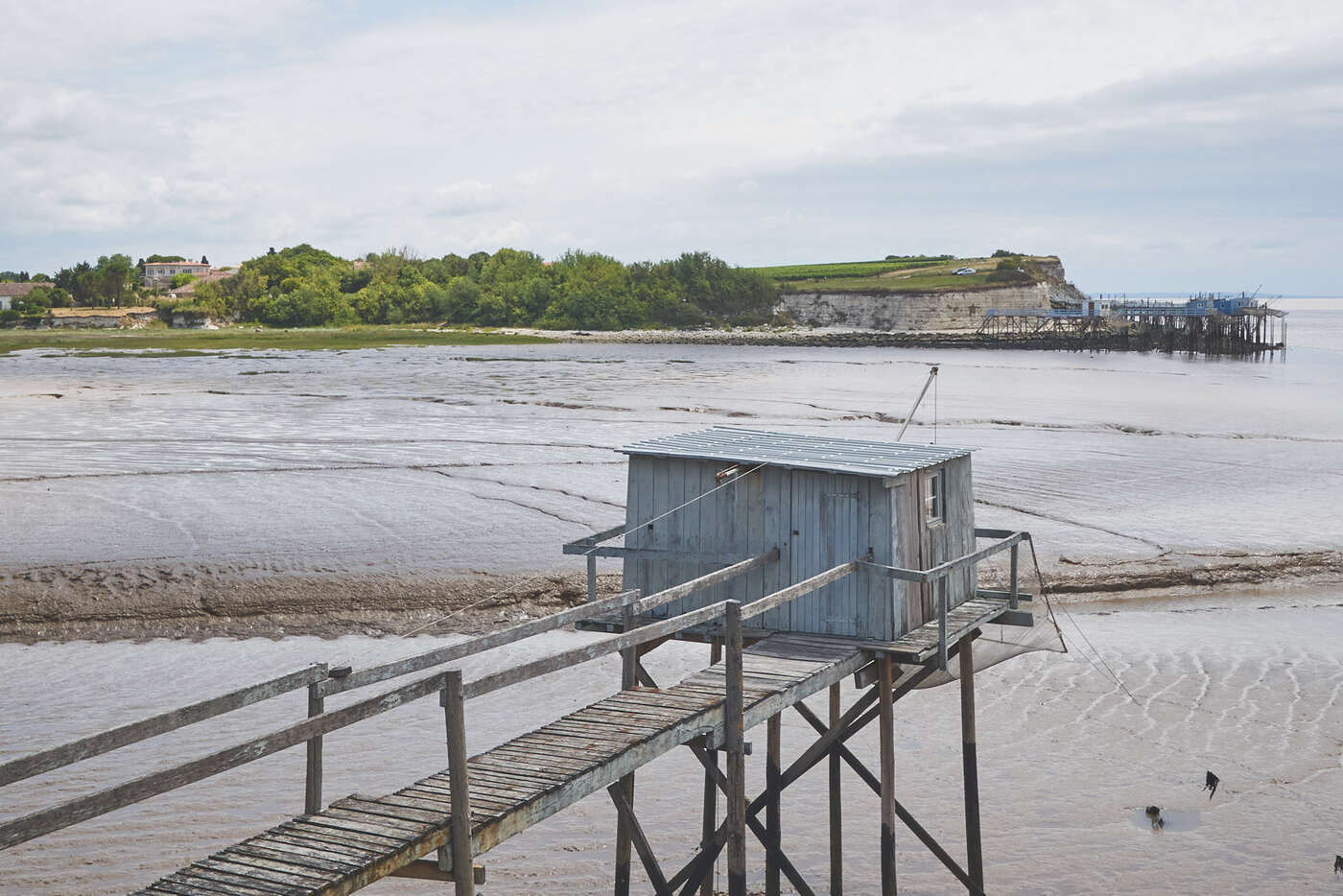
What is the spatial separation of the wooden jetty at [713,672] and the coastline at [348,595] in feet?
24.0

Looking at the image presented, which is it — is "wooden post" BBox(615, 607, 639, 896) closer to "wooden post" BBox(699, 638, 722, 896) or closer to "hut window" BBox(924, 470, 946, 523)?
"wooden post" BBox(699, 638, 722, 896)

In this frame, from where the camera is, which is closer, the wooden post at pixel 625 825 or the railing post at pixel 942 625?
the wooden post at pixel 625 825

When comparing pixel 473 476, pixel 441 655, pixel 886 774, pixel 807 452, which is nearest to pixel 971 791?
pixel 886 774

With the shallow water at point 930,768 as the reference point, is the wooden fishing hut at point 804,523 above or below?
above

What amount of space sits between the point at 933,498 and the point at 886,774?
2.54 metres

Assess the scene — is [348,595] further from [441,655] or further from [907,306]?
[907,306]

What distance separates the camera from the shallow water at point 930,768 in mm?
11891

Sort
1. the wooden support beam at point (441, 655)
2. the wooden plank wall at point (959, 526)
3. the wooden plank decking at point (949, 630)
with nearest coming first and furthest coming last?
1. the wooden support beam at point (441, 655)
2. the wooden plank decking at point (949, 630)
3. the wooden plank wall at point (959, 526)

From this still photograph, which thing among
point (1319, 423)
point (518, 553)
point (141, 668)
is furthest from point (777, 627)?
point (1319, 423)

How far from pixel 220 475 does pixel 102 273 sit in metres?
157

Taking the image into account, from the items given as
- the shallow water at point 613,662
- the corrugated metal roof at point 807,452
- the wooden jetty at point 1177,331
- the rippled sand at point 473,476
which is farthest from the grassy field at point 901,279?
the corrugated metal roof at point 807,452

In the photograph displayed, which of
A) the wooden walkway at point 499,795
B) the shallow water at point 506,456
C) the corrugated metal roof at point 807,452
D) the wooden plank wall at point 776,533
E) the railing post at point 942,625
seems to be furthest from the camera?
the shallow water at point 506,456

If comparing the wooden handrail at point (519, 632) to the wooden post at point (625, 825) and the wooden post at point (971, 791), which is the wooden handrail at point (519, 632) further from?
the wooden post at point (971, 791)

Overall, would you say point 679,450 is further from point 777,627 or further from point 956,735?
point 956,735
